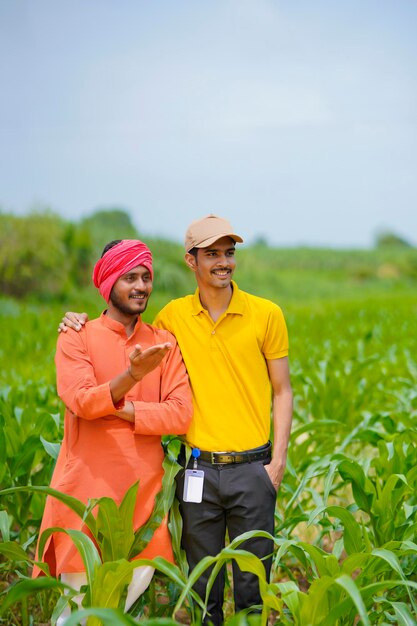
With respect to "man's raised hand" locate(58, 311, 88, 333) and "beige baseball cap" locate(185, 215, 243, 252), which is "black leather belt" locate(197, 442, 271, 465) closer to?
"man's raised hand" locate(58, 311, 88, 333)

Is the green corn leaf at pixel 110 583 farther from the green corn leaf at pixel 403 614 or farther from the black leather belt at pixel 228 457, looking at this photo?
the green corn leaf at pixel 403 614

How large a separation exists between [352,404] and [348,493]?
0.67 metres

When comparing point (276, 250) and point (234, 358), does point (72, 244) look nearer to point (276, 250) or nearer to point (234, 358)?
point (234, 358)

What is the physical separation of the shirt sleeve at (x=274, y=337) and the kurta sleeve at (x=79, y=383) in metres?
0.62

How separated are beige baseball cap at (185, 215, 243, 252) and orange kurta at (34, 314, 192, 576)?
0.33 meters

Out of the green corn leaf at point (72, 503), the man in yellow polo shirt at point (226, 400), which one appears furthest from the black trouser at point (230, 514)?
the green corn leaf at point (72, 503)

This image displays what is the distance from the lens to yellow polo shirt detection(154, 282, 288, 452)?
102 inches

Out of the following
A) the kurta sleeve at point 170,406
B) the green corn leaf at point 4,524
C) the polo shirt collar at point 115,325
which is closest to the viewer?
the kurta sleeve at point 170,406

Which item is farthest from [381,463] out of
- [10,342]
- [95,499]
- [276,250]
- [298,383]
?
[276,250]

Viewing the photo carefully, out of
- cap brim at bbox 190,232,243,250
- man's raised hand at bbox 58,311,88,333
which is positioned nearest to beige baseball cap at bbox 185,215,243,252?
cap brim at bbox 190,232,243,250

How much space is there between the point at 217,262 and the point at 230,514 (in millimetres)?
848

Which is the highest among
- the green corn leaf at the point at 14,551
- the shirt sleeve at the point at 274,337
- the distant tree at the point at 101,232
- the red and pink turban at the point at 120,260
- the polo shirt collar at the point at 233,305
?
the distant tree at the point at 101,232

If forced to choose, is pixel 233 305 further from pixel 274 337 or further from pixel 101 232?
pixel 101 232

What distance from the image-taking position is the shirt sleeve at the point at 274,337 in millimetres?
2682
